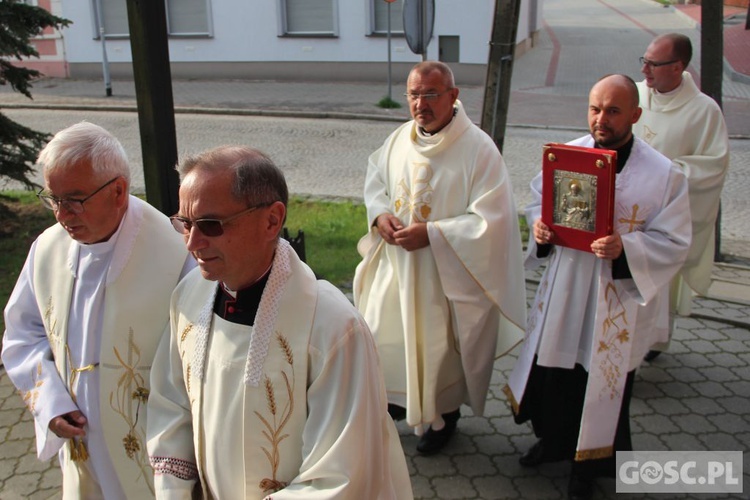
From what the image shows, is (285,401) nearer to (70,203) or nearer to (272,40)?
(70,203)

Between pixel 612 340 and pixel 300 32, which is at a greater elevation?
pixel 300 32

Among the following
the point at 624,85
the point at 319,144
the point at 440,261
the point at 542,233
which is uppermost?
the point at 624,85

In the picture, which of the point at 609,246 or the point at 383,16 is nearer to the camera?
the point at 609,246

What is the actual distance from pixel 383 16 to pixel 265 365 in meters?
17.3

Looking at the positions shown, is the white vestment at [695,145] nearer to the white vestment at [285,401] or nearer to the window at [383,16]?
the white vestment at [285,401]

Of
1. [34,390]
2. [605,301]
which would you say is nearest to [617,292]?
[605,301]

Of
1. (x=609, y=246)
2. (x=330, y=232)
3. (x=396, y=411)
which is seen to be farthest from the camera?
(x=330, y=232)

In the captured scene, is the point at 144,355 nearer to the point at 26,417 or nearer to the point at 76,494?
the point at 76,494

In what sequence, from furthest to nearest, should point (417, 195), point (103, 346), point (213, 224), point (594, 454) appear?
point (417, 195), point (594, 454), point (103, 346), point (213, 224)

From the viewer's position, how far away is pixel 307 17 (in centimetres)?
1922

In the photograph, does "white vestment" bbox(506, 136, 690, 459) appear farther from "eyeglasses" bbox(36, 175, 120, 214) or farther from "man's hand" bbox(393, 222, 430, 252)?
"eyeglasses" bbox(36, 175, 120, 214)

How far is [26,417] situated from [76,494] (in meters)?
2.19

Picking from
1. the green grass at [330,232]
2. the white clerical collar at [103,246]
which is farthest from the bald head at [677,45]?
the white clerical collar at [103,246]

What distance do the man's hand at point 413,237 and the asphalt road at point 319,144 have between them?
209 inches
